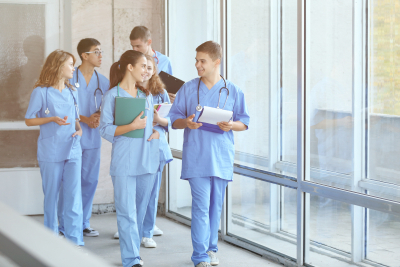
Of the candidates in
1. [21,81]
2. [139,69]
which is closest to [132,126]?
[139,69]

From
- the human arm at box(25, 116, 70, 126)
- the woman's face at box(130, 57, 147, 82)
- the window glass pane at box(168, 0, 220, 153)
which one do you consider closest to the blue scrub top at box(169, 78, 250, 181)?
the woman's face at box(130, 57, 147, 82)

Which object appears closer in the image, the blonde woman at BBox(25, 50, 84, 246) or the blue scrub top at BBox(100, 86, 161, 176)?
the blue scrub top at BBox(100, 86, 161, 176)

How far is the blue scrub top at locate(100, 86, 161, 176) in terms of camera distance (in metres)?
2.83

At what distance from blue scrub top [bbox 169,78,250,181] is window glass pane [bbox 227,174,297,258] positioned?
537 mm

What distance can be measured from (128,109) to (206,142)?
21.1 inches

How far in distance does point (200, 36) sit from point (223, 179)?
5.32ft

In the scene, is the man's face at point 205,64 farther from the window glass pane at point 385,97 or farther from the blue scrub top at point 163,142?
the window glass pane at point 385,97

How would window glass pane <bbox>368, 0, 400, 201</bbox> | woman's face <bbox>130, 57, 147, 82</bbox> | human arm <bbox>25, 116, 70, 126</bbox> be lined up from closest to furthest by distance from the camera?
1. window glass pane <bbox>368, 0, 400, 201</bbox>
2. woman's face <bbox>130, 57, 147, 82</bbox>
3. human arm <bbox>25, 116, 70, 126</bbox>

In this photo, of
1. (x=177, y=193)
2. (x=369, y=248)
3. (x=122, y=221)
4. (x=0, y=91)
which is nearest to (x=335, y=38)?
(x=369, y=248)

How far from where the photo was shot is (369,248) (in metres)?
2.73

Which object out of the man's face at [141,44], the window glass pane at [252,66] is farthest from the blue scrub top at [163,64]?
the window glass pane at [252,66]

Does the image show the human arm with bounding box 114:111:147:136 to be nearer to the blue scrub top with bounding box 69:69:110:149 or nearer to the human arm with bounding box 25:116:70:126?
the human arm with bounding box 25:116:70:126

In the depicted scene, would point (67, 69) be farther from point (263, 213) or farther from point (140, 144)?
point (263, 213)

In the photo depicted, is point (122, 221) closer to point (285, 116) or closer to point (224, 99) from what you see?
point (224, 99)
